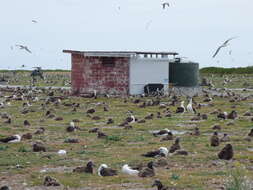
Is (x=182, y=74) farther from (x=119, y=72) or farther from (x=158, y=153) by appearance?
(x=158, y=153)

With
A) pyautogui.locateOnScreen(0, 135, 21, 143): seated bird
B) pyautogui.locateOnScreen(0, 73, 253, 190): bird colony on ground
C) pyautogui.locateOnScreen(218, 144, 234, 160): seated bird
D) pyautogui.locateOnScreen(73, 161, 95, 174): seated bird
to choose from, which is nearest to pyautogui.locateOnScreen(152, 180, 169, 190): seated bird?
pyautogui.locateOnScreen(0, 73, 253, 190): bird colony on ground

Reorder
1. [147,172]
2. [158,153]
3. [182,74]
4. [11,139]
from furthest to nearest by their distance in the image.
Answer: [182,74] < [11,139] < [158,153] < [147,172]

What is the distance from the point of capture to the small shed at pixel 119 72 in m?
45.0

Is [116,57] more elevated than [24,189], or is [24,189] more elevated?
[116,57]

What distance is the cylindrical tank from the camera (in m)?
47.7

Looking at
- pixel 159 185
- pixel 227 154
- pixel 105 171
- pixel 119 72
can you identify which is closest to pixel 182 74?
pixel 119 72

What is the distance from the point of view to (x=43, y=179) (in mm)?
13727

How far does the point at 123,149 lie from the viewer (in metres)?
18.4

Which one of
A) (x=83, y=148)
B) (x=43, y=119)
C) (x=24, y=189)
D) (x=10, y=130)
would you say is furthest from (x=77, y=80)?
(x=24, y=189)

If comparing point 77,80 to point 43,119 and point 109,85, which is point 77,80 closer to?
point 109,85

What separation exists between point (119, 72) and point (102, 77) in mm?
1186

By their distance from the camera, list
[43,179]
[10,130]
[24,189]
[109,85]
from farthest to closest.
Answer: [109,85], [10,130], [43,179], [24,189]

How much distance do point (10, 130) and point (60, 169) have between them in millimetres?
8896

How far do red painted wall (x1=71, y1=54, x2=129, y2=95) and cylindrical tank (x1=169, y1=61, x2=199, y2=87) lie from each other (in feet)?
14.7
